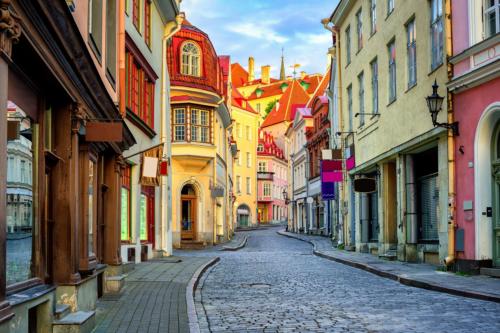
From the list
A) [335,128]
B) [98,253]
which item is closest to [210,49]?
[335,128]

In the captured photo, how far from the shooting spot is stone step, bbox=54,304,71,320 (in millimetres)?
7961

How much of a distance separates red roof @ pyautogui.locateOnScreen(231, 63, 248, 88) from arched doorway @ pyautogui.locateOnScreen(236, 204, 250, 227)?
63860 mm

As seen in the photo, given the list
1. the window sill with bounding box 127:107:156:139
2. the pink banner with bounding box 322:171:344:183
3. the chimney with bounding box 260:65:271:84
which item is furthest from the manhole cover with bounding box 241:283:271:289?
the chimney with bounding box 260:65:271:84

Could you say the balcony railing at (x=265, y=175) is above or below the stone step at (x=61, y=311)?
above

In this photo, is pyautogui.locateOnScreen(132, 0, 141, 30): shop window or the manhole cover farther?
pyautogui.locateOnScreen(132, 0, 141, 30): shop window

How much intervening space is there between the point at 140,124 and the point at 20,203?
14036mm

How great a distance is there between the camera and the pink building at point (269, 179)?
94875mm

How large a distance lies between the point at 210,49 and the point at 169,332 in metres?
29.2

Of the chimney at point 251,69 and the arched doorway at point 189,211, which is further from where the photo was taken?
the chimney at point 251,69

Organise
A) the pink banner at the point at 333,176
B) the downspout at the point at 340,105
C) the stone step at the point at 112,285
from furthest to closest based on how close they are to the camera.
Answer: the downspout at the point at 340,105 < the pink banner at the point at 333,176 < the stone step at the point at 112,285

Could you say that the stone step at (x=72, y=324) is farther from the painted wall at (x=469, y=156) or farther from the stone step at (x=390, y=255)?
the stone step at (x=390, y=255)

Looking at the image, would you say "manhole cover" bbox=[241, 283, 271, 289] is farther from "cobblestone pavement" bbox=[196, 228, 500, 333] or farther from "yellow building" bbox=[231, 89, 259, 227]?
"yellow building" bbox=[231, 89, 259, 227]

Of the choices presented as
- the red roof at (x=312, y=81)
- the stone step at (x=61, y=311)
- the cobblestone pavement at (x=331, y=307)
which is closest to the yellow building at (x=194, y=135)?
the cobblestone pavement at (x=331, y=307)

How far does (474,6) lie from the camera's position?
15.4 meters
